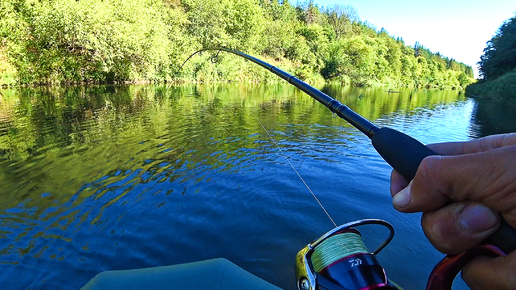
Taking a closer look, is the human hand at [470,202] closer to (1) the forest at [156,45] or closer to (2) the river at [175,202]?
(2) the river at [175,202]

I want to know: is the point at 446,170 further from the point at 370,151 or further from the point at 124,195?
the point at 370,151

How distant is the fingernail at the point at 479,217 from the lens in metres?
0.87

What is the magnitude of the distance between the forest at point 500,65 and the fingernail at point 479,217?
4653cm

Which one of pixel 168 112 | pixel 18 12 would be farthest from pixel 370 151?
pixel 18 12

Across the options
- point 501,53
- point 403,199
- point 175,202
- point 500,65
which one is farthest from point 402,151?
point 500,65

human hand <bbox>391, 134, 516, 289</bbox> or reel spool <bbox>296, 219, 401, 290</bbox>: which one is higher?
human hand <bbox>391, 134, 516, 289</bbox>

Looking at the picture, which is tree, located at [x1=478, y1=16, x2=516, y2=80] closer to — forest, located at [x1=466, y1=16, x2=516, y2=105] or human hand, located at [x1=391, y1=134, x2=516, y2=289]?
forest, located at [x1=466, y1=16, x2=516, y2=105]

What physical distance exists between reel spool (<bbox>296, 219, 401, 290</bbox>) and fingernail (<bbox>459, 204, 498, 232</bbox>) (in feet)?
2.89

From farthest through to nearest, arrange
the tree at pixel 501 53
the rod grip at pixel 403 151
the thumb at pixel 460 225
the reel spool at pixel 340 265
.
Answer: the tree at pixel 501 53 < the reel spool at pixel 340 265 < the rod grip at pixel 403 151 < the thumb at pixel 460 225

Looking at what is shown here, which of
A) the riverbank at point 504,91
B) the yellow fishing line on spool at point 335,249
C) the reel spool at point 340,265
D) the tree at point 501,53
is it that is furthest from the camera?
the tree at point 501,53

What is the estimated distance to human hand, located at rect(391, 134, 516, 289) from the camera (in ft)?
2.54

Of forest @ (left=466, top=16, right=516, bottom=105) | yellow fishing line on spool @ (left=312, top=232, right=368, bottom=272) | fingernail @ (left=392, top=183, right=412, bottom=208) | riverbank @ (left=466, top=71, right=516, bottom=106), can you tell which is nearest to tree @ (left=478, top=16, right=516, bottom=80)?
forest @ (left=466, top=16, right=516, bottom=105)

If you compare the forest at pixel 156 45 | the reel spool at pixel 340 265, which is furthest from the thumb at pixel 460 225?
the forest at pixel 156 45

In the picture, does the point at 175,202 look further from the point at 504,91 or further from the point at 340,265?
the point at 504,91
